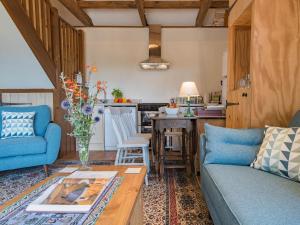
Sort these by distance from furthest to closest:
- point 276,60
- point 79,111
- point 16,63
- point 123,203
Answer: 1. point 16,63
2. point 276,60
3. point 79,111
4. point 123,203

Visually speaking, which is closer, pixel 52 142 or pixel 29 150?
pixel 29 150

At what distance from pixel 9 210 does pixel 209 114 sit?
99.5 inches

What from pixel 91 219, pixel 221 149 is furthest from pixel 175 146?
pixel 91 219

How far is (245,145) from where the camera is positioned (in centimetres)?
185

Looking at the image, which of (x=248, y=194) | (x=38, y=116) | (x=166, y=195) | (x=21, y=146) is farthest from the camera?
(x=38, y=116)

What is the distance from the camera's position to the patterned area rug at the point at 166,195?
75.3 inches

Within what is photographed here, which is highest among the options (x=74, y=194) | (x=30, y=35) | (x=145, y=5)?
(x=145, y=5)

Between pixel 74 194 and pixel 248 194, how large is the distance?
92 cm

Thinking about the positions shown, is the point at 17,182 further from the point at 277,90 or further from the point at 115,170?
the point at 277,90

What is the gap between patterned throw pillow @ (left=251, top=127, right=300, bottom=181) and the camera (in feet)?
4.81

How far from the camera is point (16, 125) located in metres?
3.12

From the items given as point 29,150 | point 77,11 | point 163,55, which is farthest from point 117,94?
point 29,150

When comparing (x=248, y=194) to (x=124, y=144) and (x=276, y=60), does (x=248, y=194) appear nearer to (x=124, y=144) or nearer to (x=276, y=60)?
(x=276, y=60)

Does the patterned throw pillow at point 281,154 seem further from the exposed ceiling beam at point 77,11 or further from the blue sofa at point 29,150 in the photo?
the exposed ceiling beam at point 77,11
